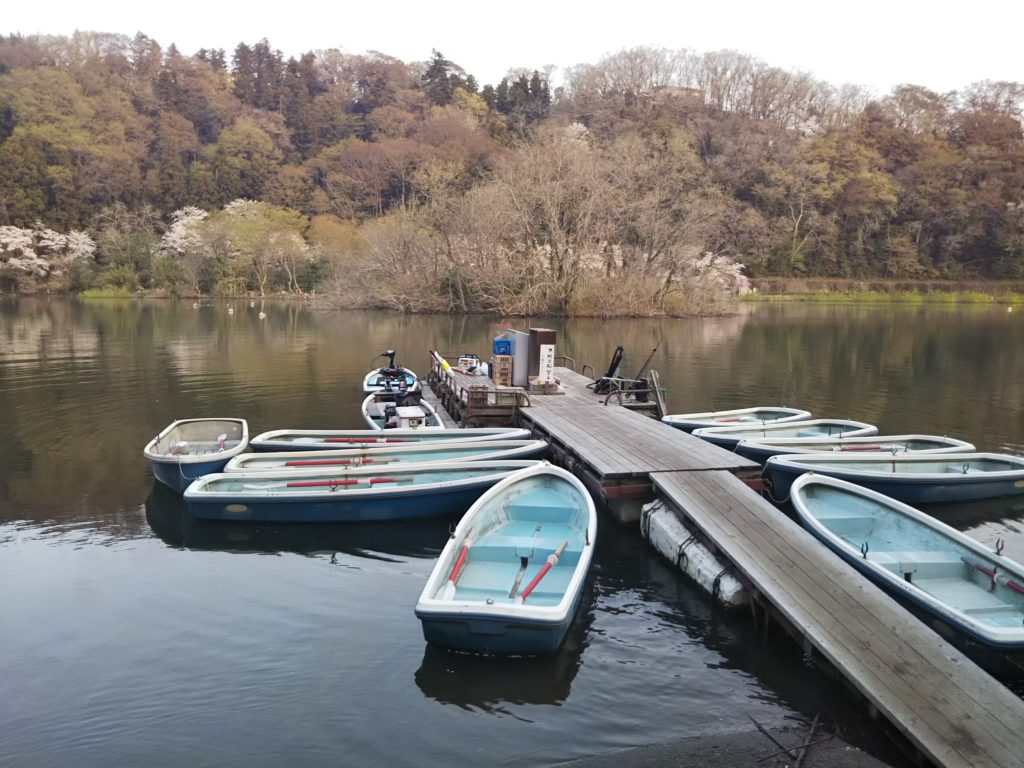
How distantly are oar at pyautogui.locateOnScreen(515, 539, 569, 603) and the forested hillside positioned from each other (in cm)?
3337

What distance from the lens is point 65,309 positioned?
44906 mm

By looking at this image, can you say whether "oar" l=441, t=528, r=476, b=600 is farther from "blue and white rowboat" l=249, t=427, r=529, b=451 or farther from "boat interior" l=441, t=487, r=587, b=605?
"blue and white rowboat" l=249, t=427, r=529, b=451

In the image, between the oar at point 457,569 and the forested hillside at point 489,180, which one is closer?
the oar at point 457,569

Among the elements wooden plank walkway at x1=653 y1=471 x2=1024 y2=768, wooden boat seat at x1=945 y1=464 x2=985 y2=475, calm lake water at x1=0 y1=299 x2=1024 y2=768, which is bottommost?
calm lake water at x1=0 y1=299 x2=1024 y2=768

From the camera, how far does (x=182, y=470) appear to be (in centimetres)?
1023

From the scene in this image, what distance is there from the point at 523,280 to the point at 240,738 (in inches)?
1468

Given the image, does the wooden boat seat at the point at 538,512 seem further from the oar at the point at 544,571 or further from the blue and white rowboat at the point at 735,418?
the blue and white rowboat at the point at 735,418

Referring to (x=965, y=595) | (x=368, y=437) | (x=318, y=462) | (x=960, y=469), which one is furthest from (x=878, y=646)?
(x=368, y=437)

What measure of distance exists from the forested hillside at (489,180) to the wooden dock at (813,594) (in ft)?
98.5

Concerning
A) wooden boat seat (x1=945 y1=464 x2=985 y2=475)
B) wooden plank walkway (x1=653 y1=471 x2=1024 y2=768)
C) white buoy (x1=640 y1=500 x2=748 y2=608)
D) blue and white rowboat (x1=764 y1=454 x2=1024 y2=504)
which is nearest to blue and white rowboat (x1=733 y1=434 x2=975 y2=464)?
wooden boat seat (x1=945 y1=464 x2=985 y2=475)

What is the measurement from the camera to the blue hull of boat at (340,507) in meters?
9.12

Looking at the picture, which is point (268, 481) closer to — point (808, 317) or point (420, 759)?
point (420, 759)

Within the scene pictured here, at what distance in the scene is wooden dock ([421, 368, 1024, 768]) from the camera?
4.52 metres

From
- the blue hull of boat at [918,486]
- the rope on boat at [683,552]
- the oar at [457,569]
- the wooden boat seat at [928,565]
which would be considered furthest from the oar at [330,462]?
the wooden boat seat at [928,565]
